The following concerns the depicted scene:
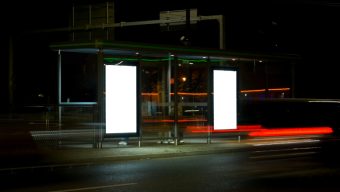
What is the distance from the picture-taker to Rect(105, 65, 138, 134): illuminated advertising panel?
760 inches

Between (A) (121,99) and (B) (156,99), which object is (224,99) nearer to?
(B) (156,99)

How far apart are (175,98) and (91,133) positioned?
3035mm

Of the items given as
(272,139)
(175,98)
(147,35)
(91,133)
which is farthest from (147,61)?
(147,35)

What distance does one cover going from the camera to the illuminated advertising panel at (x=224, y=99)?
22.0 metres

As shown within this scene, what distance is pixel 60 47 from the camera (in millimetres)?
19422

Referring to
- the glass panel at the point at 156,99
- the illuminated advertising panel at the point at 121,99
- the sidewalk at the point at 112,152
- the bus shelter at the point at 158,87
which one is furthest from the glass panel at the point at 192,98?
the illuminated advertising panel at the point at 121,99

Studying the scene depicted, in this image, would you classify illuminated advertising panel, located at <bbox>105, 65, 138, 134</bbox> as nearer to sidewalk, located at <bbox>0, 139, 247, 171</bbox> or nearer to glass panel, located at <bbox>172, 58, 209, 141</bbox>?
sidewalk, located at <bbox>0, 139, 247, 171</bbox>

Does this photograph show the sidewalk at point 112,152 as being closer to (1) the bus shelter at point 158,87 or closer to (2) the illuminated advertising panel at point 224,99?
(1) the bus shelter at point 158,87

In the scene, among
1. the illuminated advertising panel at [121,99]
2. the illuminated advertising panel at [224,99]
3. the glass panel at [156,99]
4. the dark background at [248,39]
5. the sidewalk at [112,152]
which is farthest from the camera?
the dark background at [248,39]

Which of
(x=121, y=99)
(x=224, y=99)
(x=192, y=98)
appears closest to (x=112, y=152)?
(x=121, y=99)

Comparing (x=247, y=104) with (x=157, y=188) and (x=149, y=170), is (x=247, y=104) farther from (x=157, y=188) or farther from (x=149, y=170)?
(x=157, y=188)

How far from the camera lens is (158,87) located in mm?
21719

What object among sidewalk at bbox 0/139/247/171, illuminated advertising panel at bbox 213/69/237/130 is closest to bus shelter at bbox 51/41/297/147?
illuminated advertising panel at bbox 213/69/237/130

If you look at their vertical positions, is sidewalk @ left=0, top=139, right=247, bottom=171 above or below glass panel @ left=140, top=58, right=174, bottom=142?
below
